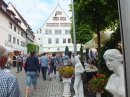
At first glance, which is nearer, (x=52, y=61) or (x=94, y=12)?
(x=94, y=12)

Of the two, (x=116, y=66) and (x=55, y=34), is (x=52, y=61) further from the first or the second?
(x=55, y=34)

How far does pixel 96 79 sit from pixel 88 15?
3709mm

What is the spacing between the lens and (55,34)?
4303 centimetres

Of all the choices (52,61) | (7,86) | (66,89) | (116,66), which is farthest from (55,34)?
(7,86)

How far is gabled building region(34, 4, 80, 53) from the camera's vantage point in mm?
42375

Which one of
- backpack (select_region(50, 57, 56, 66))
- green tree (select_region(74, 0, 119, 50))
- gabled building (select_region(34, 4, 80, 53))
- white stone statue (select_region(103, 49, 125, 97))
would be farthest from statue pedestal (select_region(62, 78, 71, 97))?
gabled building (select_region(34, 4, 80, 53))

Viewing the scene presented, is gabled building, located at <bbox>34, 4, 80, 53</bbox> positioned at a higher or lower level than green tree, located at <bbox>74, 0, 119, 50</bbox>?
higher

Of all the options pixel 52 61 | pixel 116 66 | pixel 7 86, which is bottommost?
pixel 52 61

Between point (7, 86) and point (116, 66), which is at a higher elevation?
point (116, 66)

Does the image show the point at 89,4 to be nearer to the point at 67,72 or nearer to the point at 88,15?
the point at 88,15

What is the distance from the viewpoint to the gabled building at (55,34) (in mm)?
42375

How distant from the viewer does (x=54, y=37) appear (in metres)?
42.8

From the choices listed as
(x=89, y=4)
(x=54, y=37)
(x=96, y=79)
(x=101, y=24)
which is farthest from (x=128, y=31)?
(x=54, y=37)

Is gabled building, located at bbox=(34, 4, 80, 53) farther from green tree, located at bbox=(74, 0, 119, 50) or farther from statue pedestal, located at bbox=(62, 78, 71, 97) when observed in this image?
statue pedestal, located at bbox=(62, 78, 71, 97)
